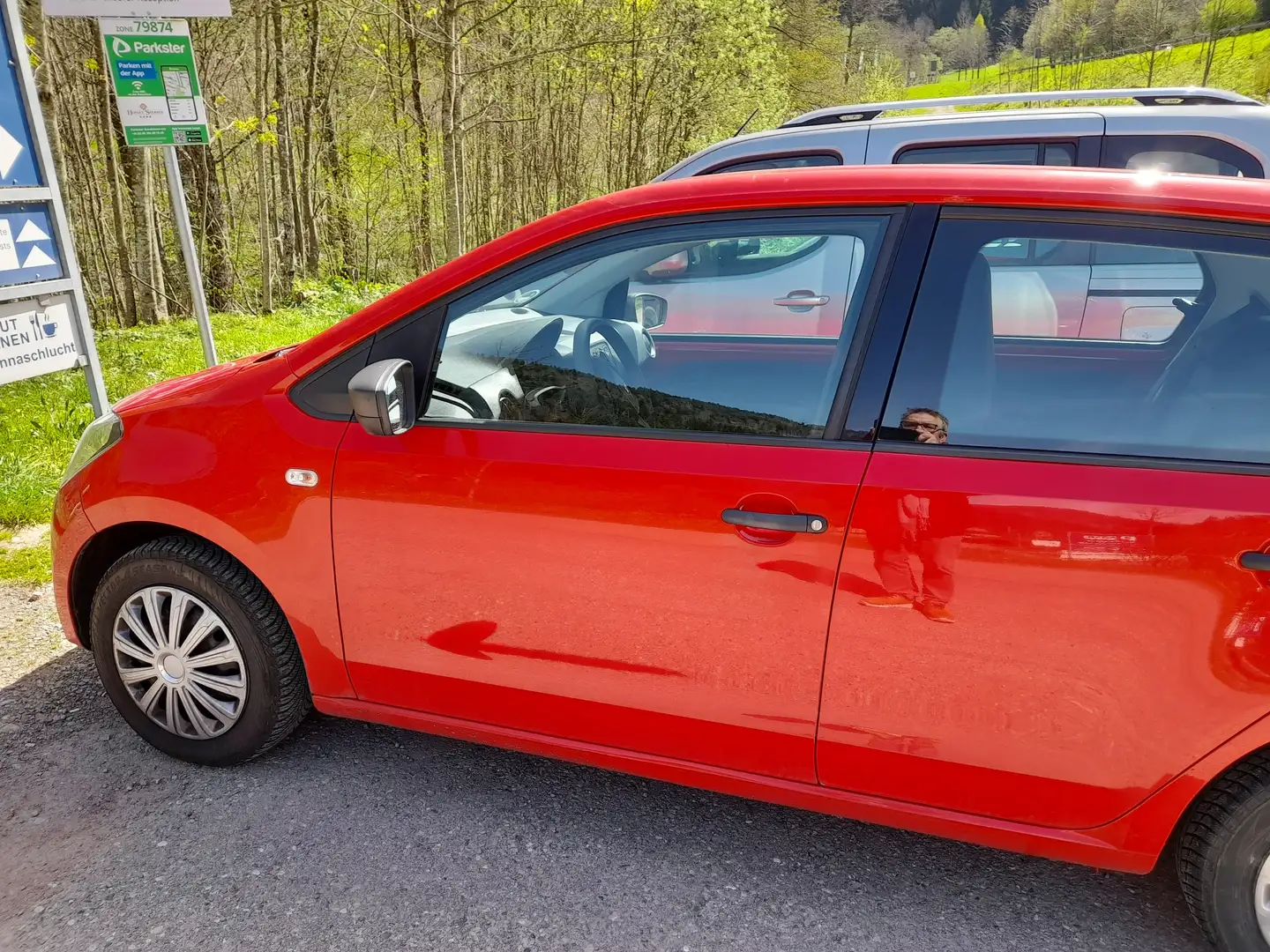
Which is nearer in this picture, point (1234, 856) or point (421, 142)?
point (1234, 856)

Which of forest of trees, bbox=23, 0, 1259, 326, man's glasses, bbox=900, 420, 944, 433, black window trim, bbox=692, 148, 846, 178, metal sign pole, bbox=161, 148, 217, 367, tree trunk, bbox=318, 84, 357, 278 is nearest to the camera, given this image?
man's glasses, bbox=900, 420, 944, 433

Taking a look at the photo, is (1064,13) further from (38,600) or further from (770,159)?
(38,600)

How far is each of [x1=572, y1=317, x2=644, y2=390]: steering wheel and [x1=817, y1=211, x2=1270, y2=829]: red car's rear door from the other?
626 millimetres

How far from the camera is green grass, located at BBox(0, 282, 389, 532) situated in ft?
16.9

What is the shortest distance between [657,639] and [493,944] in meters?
0.83

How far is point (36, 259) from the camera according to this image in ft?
15.9

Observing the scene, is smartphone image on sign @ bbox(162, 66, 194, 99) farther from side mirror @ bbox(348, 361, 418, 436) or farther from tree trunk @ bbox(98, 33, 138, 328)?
tree trunk @ bbox(98, 33, 138, 328)

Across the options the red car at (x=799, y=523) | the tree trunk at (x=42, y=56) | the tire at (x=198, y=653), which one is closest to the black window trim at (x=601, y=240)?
the red car at (x=799, y=523)

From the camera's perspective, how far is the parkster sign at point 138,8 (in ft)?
15.8

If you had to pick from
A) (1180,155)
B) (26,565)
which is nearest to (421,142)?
(26,565)

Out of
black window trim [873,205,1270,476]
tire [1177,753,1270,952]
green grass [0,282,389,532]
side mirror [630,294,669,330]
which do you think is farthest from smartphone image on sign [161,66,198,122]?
tire [1177,753,1270,952]

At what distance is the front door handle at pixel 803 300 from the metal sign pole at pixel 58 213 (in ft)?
14.1

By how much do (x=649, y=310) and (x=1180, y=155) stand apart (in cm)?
347

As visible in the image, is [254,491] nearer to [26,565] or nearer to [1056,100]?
[26,565]
